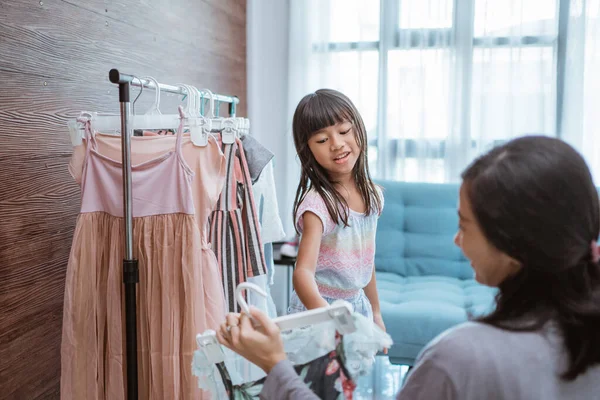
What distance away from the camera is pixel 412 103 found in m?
3.45

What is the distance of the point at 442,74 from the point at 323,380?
265cm

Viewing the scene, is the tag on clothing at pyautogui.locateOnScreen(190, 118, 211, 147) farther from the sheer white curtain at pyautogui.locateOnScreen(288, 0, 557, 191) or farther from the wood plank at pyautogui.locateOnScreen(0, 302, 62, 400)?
the sheer white curtain at pyautogui.locateOnScreen(288, 0, 557, 191)

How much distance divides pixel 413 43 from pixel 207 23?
117 centimetres

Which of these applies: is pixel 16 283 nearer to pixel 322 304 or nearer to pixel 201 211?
pixel 201 211

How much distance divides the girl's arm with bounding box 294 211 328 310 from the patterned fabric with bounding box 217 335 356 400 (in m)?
0.31

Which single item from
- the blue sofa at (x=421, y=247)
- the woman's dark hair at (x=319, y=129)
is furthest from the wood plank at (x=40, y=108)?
the blue sofa at (x=421, y=247)

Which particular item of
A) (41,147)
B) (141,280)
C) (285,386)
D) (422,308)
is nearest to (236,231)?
(141,280)

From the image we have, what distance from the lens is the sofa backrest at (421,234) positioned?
314cm

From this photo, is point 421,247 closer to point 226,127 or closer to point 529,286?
point 226,127

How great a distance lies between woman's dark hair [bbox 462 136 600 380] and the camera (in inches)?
31.2

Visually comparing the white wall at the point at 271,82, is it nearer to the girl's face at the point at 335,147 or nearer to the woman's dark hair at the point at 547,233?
the girl's face at the point at 335,147

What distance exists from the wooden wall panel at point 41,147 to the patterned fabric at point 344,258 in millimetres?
758

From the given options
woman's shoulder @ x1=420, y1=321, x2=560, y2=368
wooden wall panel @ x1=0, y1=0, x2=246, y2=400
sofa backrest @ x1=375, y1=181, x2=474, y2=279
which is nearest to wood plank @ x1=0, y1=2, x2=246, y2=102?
wooden wall panel @ x1=0, y1=0, x2=246, y2=400

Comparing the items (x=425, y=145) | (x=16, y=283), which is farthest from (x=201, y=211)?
(x=425, y=145)
